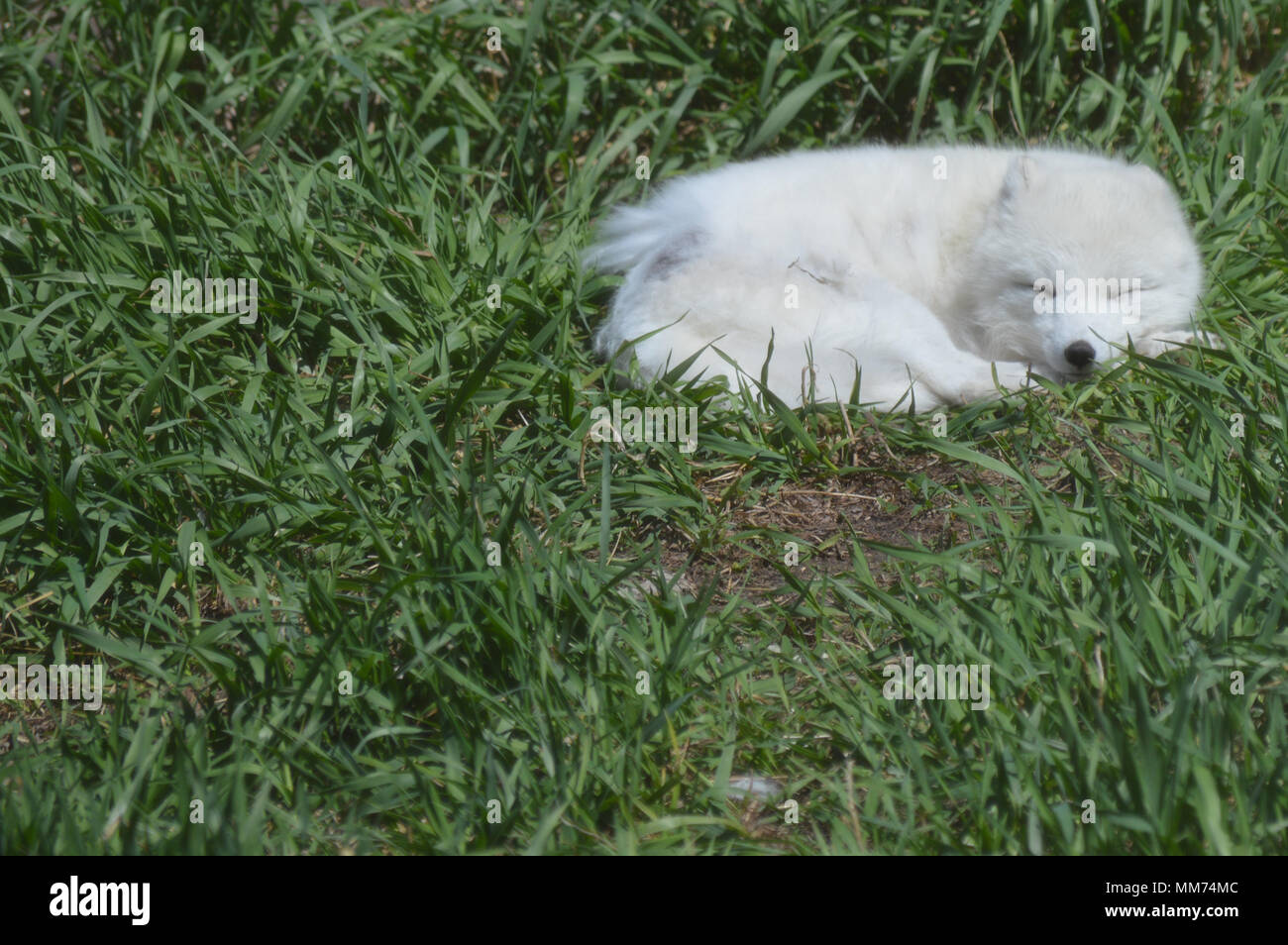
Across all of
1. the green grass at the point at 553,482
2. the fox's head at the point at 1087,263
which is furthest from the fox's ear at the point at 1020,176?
the green grass at the point at 553,482

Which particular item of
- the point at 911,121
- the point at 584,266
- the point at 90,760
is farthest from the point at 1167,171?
the point at 90,760

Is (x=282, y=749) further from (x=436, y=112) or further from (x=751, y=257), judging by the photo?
A: (x=436, y=112)

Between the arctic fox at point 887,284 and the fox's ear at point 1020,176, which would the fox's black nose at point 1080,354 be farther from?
the fox's ear at point 1020,176

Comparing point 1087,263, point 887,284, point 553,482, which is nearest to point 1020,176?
point 1087,263

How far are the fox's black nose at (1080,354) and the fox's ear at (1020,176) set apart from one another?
49cm

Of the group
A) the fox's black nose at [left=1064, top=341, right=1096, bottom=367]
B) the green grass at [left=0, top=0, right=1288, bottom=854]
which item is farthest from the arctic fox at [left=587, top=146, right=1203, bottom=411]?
the green grass at [left=0, top=0, right=1288, bottom=854]

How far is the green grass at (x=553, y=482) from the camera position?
6.38 ft

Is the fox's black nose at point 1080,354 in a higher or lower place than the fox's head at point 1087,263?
lower

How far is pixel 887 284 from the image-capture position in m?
3.19

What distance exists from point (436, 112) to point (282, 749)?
2.65 metres

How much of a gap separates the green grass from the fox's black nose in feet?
0.28

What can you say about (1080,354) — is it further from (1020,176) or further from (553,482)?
(553,482)

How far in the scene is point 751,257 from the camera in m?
3.07

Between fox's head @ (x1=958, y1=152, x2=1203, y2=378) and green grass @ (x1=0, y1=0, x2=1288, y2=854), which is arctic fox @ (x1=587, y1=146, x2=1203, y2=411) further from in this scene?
green grass @ (x1=0, y1=0, x2=1288, y2=854)
